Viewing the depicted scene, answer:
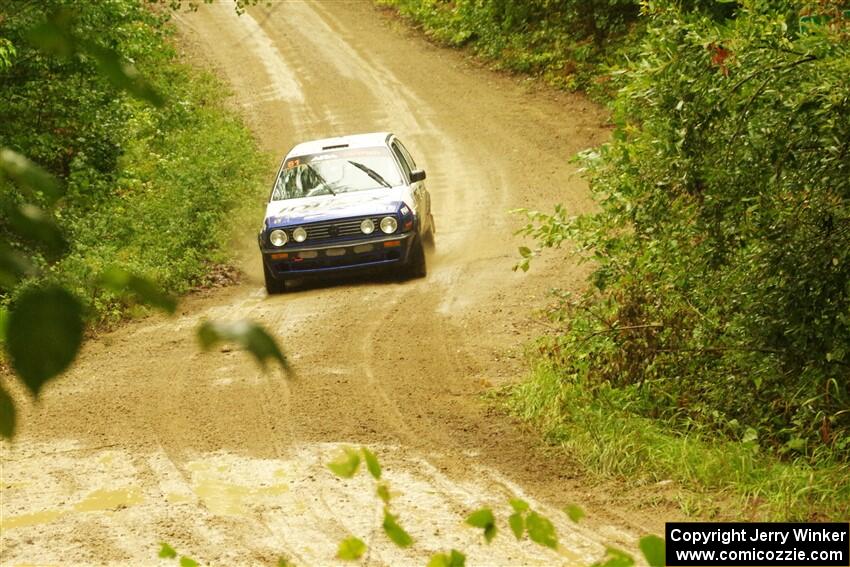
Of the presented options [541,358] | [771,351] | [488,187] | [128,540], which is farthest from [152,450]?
[488,187]

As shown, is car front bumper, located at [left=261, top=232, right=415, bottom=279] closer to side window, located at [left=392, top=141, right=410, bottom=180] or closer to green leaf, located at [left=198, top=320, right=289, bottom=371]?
side window, located at [left=392, top=141, right=410, bottom=180]

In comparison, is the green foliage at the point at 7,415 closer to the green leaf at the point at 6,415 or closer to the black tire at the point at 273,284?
the green leaf at the point at 6,415

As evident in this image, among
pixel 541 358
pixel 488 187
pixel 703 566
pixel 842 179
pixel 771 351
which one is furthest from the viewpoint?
pixel 488 187

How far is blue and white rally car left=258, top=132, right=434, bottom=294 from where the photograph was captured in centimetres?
1238

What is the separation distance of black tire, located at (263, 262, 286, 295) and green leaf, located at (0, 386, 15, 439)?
1146cm

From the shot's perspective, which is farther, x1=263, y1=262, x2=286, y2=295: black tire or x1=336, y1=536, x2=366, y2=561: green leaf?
x1=263, y1=262, x2=286, y2=295: black tire

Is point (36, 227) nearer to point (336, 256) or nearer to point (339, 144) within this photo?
point (336, 256)

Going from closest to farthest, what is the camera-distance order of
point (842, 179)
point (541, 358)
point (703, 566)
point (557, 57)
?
point (703, 566)
point (842, 179)
point (541, 358)
point (557, 57)

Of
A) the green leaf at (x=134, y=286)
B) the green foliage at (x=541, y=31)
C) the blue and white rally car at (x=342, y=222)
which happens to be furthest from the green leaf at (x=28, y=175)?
the green foliage at (x=541, y=31)

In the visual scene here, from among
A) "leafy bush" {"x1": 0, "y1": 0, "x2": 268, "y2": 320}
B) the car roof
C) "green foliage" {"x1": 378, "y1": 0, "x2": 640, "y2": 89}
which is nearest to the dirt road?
"leafy bush" {"x1": 0, "y1": 0, "x2": 268, "y2": 320}

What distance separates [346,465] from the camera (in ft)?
4.97

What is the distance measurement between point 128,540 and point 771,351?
404 cm

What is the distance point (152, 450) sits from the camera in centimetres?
811

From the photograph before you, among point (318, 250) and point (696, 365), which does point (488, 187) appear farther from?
point (696, 365)
